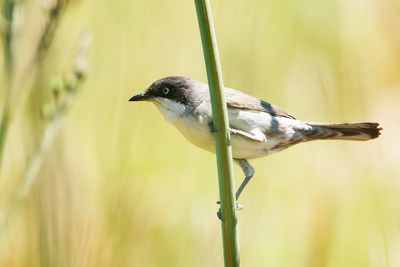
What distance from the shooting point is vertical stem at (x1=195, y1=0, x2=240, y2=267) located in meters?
1.89

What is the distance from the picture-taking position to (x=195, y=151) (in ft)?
15.9

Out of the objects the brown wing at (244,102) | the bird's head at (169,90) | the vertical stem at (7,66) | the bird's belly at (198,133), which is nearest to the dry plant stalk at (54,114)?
the vertical stem at (7,66)

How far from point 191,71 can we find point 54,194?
2625 millimetres

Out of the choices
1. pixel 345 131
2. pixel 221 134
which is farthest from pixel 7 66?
pixel 345 131

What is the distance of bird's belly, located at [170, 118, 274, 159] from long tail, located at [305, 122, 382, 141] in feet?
0.78

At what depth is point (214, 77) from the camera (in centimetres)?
194

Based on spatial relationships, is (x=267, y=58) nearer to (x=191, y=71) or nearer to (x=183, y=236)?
(x=191, y=71)

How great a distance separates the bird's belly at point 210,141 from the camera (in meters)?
3.15

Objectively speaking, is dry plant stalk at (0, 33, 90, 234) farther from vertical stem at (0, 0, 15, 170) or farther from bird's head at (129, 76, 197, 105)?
bird's head at (129, 76, 197, 105)

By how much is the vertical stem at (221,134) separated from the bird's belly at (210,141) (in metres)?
1.06

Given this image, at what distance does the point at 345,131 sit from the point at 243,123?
0.46 m

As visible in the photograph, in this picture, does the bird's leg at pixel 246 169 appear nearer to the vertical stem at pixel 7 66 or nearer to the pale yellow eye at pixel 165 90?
the pale yellow eye at pixel 165 90

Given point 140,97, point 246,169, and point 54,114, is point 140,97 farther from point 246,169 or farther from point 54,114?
point 54,114

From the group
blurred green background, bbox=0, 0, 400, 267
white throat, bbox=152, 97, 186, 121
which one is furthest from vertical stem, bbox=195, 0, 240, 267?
Answer: white throat, bbox=152, 97, 186, 121
